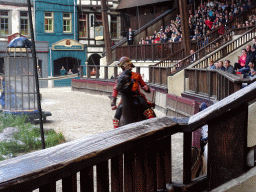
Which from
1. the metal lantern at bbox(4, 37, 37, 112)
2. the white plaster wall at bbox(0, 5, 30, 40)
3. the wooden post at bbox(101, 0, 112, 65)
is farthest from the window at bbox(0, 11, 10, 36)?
the metal lantern at bbox(4, 37, 37, 112)

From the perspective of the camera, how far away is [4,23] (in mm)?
34969

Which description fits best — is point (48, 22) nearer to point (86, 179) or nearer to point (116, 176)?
point (116, 176)

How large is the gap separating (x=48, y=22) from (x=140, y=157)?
1427 inches

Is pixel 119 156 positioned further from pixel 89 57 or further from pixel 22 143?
pixel 89 57

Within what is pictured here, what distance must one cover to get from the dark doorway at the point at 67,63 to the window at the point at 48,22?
282cm

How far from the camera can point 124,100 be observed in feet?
22.6

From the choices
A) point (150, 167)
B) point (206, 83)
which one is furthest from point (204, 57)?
point (150, 167)

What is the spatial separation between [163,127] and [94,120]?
11969 millimetres

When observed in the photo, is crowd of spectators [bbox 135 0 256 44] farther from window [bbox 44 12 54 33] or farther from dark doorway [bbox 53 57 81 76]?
window [bbox 44 12 54 33]

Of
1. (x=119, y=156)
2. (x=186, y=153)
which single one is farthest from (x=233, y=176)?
(x=119, y=156)

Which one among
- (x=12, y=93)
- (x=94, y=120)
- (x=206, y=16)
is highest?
(x=206, y=16)

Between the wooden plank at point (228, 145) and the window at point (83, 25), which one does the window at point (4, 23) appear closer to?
the window at point (83, 25)

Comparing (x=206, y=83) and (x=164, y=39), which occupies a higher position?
(x=164, y=39)

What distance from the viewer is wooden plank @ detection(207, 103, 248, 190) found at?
2516mm
